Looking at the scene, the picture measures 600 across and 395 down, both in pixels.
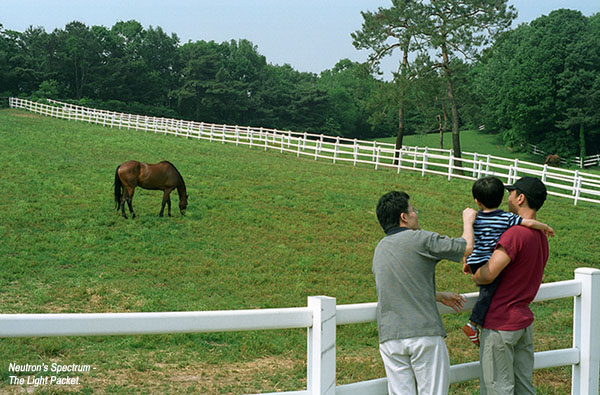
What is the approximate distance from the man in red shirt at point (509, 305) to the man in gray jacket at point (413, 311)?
0.24m

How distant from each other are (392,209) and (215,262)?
23.0 feet

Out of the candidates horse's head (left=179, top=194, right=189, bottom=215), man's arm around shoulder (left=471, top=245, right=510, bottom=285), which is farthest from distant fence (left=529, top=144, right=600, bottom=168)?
man's arm around shoulder (left=471, top=245, right=510, bottom=285)

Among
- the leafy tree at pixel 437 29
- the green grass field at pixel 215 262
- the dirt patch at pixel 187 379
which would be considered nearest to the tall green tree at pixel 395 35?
the leafy tree at pixel 437 29

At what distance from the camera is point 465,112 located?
31.8 metres

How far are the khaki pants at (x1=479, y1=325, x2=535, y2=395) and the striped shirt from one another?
0.41m

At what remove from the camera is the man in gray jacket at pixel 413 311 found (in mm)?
3121

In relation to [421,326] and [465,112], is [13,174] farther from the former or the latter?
[465,112]

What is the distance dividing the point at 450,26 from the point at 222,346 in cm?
2622

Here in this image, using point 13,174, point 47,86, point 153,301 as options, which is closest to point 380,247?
point 153,301

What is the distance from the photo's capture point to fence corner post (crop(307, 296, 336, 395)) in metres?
2.97

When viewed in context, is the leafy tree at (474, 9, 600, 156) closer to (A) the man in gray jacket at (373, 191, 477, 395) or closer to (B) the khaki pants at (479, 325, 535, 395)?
(B) the khaki pants at (479, 325, 535, 395)

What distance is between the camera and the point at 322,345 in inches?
117

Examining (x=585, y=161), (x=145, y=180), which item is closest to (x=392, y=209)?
(x=145, y=180)

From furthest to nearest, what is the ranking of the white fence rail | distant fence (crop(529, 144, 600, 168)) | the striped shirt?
distant fence (crop(529, 144, 600, 168)) → the striped shirt → the white fence rail
